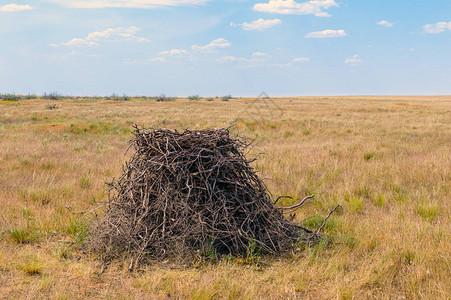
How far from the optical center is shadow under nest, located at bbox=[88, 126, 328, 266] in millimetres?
4102

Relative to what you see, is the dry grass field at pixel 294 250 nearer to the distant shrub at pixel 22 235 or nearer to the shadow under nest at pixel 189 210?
the distant shrub at pixel 22 235

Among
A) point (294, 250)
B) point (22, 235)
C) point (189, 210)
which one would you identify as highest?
point (189, 210)

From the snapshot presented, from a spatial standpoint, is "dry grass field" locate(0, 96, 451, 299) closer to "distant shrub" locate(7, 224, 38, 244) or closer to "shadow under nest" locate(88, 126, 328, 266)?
"distant shrub" locate(7, 224, 38, 244)

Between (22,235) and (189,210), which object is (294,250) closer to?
(189,210)

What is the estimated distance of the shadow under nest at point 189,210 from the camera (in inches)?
161

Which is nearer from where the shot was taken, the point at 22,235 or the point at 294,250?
the point at 294,250

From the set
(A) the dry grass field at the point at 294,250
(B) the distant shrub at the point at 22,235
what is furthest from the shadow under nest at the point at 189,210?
(B) the distant shrub at the point at 22,235

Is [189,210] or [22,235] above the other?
[189,210]

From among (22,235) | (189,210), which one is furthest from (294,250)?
(22,235)

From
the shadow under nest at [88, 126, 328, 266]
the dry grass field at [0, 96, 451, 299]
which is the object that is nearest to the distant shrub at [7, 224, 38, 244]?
the dry grass field at [0, 96, 451, 299]

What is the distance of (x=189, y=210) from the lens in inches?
167

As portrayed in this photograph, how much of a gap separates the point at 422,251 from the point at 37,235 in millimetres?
5077

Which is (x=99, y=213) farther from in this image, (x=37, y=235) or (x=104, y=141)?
(x=104, y=141)

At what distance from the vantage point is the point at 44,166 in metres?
8.80
